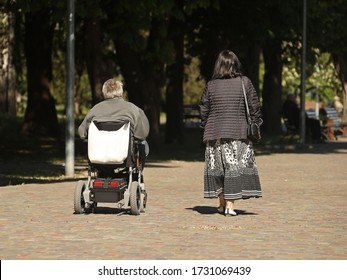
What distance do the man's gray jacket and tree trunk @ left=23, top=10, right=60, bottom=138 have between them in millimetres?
22724

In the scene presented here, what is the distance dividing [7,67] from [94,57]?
700 inches

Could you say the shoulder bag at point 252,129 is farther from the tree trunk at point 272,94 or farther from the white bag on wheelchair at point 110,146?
the tree trunk at point 272,94

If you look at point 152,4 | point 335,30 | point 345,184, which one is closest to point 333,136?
point 335,30

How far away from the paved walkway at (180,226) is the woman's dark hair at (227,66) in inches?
65.4

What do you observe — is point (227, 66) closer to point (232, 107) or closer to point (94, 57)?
point (232, 107)

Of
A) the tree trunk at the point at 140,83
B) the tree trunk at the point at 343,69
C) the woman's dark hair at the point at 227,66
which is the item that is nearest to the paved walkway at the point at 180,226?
the woman's dark hair at the point at 227,66

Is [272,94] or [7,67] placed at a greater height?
[7,67]

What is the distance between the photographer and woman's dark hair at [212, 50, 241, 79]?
46.8 ft

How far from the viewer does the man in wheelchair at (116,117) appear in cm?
1412

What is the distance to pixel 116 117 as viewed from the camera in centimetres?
1417

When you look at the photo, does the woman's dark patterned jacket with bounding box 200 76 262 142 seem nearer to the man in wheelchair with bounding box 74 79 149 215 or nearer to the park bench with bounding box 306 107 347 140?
the man in wheelchair with bounding box 74 79 149 215

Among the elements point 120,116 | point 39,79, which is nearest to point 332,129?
point 39,79

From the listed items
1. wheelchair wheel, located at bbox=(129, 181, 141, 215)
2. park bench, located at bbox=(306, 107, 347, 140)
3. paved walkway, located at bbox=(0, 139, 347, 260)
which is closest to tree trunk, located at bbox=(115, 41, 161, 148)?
park bench, located at bbox=(306, 107, 347, 140)

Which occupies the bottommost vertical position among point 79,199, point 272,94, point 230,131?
point 79,199
